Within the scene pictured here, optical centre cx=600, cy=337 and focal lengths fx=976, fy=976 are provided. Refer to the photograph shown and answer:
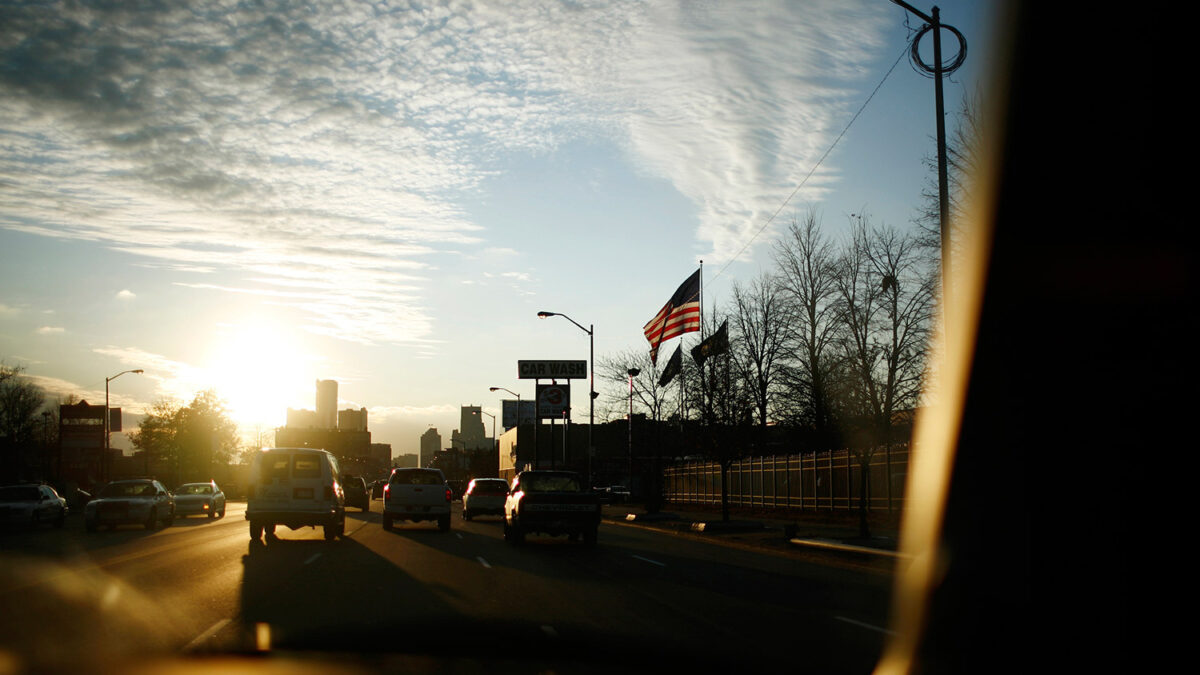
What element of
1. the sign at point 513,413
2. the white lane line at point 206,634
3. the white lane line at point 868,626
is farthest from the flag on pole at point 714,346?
the sign at point 513,413

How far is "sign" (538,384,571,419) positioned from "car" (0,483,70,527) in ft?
120

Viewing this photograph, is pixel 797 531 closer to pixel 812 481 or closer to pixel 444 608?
pixel 812 481

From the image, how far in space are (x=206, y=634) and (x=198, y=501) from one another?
120 feet

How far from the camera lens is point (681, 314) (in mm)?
35281

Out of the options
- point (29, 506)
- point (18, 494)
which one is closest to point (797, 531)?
point (29, 506)

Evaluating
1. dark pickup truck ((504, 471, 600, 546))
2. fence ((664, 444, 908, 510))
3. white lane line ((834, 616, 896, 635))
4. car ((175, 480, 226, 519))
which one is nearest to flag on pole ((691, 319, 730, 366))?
fence ((664, 444, 908, 510))

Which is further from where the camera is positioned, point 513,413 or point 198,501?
point 513,413

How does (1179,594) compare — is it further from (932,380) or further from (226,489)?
(226,489)

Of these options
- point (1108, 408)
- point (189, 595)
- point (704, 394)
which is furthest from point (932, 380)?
point (189, 595)

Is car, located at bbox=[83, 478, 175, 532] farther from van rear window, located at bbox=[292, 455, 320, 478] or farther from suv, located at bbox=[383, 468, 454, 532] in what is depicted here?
van rear window, located at bbox=[292, 455, 320, 478]

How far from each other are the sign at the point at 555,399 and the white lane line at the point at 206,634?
189ft

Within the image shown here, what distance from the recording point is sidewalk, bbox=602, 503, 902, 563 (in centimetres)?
2267

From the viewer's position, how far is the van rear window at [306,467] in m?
24.8

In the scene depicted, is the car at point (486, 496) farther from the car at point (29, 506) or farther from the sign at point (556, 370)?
the sign at point (556, 370)
